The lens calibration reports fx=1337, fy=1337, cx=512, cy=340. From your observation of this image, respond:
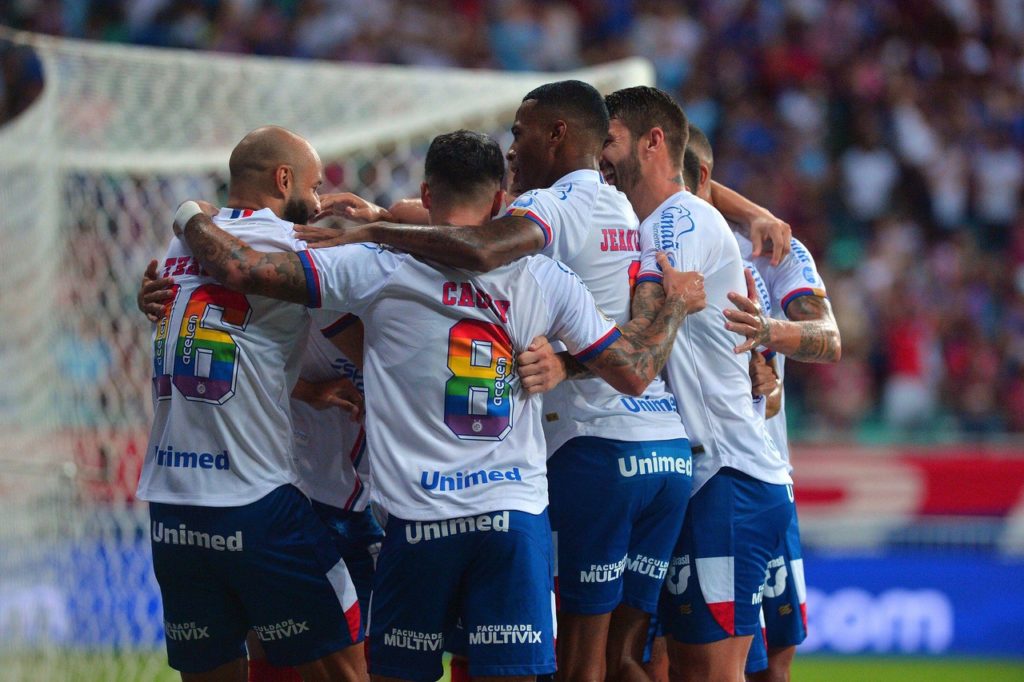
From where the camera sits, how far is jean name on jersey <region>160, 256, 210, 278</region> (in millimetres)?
4941

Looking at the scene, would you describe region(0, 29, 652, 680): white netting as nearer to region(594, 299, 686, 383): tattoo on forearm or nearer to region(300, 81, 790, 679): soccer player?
region(300, 81, 790, 679): soccer player

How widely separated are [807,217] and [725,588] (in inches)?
455

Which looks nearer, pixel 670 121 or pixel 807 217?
pixel 670 121

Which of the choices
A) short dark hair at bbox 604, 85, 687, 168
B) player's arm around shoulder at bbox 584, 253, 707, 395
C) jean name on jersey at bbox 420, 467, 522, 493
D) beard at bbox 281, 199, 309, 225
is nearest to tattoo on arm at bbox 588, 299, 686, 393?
player's arm around shoulder at bbox 584, 253, 707, 395

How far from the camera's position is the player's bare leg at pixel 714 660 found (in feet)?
17.7

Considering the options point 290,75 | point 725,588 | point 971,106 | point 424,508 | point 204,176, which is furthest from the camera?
point 971,106

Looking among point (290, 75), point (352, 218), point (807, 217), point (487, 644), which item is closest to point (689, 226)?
point (352, 218)

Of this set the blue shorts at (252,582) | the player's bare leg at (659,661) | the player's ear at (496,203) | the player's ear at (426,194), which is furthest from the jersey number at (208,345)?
the player's bare leg at (659,661)

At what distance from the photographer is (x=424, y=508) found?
4.52 m

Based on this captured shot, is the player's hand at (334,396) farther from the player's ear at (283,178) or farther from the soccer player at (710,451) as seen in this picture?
the soccer player at (710,451)

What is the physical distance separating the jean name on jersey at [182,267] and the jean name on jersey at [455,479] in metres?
1.16

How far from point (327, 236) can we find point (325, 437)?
1089mm

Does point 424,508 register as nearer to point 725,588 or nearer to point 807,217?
point 725,588

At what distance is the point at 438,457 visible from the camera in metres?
4.55
